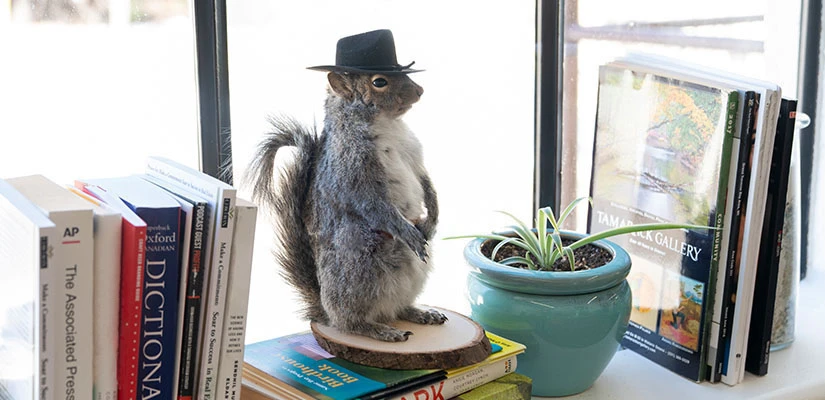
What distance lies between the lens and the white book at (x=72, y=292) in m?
0.75

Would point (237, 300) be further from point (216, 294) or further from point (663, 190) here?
point (663, 190)

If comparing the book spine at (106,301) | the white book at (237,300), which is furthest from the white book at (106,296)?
the white book at (237,300)

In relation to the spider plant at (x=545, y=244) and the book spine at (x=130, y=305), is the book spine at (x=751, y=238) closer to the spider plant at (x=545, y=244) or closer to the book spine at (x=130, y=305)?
the spider plant at (x=545, y=244)

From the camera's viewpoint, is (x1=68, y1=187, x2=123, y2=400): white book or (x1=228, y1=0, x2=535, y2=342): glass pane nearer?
(x1=68, y1=187, x2=123, y2=400): white book

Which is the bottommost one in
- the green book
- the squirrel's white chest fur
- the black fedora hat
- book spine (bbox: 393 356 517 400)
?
the green book

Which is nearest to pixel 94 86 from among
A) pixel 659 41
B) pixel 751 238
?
pixel 751 238

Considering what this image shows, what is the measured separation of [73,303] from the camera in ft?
2.53

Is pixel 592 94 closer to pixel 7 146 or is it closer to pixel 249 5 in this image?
pixel 249 5

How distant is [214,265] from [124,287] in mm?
90

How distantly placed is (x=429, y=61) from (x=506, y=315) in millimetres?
486

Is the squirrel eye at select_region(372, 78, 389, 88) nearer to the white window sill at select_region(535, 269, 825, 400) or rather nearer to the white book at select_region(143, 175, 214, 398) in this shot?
the white book at select_region(143, 175, 214, 398)

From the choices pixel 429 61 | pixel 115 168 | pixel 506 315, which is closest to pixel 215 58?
pixel 115 168

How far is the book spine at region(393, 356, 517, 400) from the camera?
3.23 ft

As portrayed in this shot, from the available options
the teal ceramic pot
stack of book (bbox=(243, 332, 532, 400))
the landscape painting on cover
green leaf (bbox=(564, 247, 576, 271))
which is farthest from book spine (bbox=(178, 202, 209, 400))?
the landscape painting on cover
